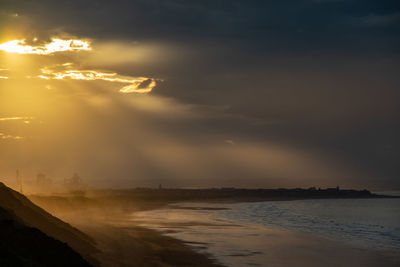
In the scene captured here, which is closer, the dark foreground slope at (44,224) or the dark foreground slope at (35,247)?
the dark foreground slope at (35,247)

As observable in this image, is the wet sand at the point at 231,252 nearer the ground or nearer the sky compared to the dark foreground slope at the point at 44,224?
nearer the ground

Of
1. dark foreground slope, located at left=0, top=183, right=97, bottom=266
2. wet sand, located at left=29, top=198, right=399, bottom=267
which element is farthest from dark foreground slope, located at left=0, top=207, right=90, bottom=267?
wet sand, located at left=29, top=198, right=399, bottom=267

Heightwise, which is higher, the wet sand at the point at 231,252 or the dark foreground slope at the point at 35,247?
the dark foreground slope at the point at 35,247

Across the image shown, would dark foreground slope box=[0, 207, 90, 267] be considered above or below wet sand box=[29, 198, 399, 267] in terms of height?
above

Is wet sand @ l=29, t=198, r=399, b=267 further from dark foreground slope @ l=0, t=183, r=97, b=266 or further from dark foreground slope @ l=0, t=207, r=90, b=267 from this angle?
dark foreground slope @ l=0, t=207, r=90, b=267

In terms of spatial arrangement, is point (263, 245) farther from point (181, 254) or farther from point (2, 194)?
point (2, 194)

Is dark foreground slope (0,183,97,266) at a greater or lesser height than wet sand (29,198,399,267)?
greater

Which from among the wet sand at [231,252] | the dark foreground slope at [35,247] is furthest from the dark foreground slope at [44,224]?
the dark foreground slope at [35,247]

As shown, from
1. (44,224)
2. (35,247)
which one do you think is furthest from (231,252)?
(35,247)

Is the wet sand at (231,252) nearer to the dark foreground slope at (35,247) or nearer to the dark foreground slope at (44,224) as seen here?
the dark foreground slope at (44,224)

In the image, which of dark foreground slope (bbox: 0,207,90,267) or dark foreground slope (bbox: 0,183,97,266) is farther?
Result: dark foreground slope (bbox: 0,183,97,266)

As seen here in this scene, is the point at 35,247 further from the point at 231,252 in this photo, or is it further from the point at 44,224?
the point at 231,252

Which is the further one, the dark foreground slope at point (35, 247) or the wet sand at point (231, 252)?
the wet sand at point (231, 252)

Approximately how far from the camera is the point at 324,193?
7451 inches
